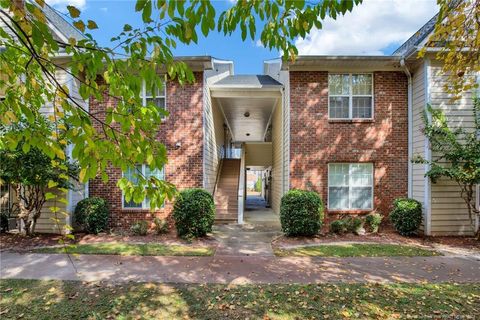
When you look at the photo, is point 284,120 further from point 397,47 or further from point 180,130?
point 397,47

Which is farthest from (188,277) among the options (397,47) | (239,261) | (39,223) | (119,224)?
(397,47)

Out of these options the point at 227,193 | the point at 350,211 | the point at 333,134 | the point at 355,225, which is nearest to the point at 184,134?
the point at 227,193

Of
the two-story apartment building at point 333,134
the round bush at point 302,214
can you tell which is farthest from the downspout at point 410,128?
the round bush at point 302,214

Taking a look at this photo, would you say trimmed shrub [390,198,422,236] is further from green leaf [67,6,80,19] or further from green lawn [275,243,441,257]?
green leaf [67,6,80,19]

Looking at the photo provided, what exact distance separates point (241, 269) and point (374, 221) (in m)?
5.20

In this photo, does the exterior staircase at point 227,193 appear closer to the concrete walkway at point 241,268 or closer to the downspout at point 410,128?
the concrete walkway at point 241,268

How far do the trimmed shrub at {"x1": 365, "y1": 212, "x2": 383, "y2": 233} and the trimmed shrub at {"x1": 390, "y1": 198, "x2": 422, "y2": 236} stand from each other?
1.42 ft

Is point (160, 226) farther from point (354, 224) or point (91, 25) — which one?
point (91, 25)

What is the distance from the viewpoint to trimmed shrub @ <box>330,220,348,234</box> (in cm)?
880

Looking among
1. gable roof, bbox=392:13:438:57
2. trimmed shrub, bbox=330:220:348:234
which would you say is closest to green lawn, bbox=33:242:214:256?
trimmed shrub, bbox=330:220:348:234

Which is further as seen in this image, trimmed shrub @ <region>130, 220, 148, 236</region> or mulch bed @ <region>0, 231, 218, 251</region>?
trimmed shrub @ <region>130, 220, 148, 236</region>

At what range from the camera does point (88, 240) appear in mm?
8148

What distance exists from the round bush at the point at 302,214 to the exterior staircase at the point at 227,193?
120 inches

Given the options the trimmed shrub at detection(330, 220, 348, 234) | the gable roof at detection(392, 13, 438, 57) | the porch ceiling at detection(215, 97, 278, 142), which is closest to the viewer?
the gable roof at detection(392, 13, 438, 57)
